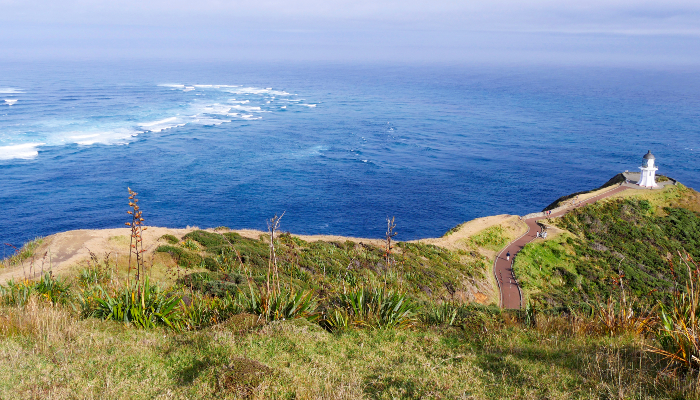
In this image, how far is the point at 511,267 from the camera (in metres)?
34.1

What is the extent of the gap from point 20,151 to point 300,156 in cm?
3991

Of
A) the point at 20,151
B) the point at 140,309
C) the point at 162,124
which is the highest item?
the point at 140,309

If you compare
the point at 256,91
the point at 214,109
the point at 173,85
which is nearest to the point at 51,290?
the point at 214,109

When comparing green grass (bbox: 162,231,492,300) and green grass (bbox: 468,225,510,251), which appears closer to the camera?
green grass (bbox: 162,231,492,300)

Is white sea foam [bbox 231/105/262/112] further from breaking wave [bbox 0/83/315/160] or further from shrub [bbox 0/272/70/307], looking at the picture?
shrub [bbox 0/272/70/307]

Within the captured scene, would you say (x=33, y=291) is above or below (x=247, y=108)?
below

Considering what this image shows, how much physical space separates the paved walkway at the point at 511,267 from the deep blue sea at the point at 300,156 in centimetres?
1064

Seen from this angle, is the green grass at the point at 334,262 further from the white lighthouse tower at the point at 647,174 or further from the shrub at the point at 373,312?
the white lighthouse tower at the point at 647,174

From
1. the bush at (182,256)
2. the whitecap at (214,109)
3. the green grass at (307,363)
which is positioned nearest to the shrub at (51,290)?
the green grass at (307,363)

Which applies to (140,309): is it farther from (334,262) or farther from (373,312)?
(334,262)

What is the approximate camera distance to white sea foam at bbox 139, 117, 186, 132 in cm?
8444

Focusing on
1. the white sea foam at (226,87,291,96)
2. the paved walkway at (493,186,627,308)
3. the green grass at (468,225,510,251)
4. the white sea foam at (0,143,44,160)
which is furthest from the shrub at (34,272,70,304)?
the white sea foam at (226,87,291,96)

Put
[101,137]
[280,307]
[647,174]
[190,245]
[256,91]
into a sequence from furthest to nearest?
[256,91], [101,137], [647,174], [190,245], [280,307]

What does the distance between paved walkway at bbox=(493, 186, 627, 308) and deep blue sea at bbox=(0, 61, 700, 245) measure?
10642 millimetres
